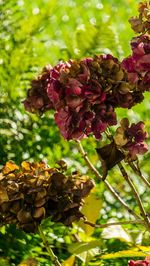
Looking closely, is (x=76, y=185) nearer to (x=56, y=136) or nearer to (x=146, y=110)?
(x=56, y=136)

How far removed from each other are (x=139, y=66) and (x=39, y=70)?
0.62 m

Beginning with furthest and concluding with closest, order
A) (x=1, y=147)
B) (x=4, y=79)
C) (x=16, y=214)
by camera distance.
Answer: (x=4, y=79)
(x=1, y=147)
(x=16, y=214)

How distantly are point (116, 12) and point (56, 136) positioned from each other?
0.41 meters

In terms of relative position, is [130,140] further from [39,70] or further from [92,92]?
[39,70]

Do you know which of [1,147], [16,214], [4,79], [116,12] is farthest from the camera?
[116,12]

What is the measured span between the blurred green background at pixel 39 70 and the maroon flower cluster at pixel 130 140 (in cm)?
28

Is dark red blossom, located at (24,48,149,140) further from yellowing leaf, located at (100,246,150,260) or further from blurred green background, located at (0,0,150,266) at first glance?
blurred green background, located at (0,0,150,266)

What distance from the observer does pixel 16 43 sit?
4.72ft

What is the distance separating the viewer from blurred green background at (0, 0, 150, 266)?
1.15 meters

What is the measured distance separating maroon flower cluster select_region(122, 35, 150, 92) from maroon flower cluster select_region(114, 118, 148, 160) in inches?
1.7

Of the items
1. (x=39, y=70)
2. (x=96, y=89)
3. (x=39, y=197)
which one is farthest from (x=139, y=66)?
(x=39, y=70)

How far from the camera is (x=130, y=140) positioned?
2.59ft

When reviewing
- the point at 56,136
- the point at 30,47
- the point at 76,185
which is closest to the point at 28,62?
the point at 30,47

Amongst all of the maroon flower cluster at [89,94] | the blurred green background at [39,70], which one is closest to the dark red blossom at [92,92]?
the maroon flower cluster at [89,94]
